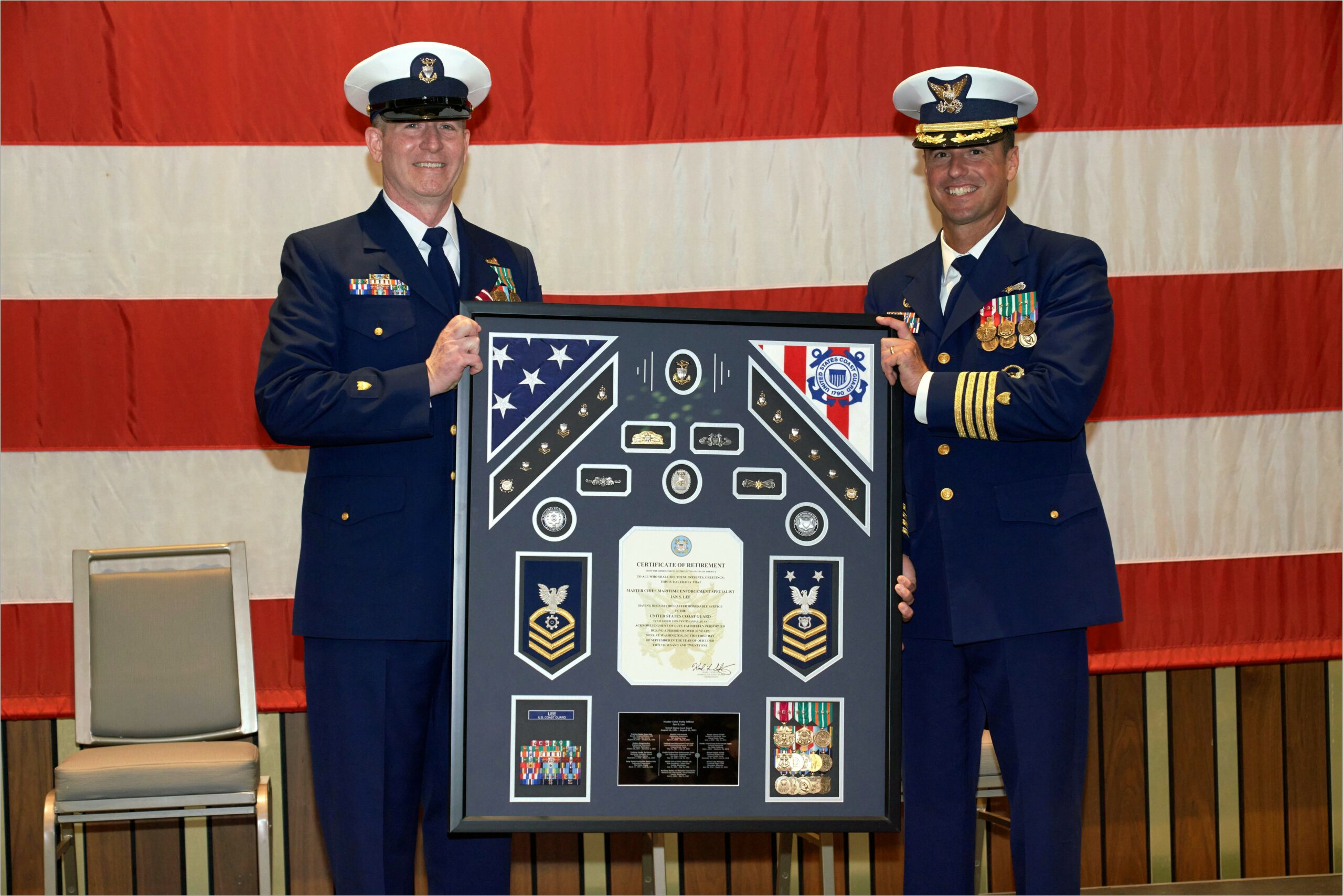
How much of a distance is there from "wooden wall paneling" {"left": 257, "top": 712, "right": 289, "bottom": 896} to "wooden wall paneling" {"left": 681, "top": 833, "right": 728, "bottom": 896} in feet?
3.78

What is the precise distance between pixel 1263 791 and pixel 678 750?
8.14 feet

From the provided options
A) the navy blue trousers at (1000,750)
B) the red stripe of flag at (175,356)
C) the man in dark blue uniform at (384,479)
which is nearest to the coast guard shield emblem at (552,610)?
the man in dark blue uniform at (384,479)

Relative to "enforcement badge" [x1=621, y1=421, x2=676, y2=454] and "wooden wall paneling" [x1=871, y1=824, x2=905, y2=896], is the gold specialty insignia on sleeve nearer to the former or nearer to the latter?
"enforcement badge" [x1=621, y1=421, x2=676, y2=454]

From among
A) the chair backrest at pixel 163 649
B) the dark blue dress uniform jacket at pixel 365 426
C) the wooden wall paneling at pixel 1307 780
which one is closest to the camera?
the dark blue dress uniform jacket at pixel 365 426

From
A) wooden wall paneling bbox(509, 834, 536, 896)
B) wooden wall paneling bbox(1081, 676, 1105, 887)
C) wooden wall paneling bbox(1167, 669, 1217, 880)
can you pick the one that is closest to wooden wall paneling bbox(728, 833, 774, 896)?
wooden wall paneling bbox(509, 834, 536, 896)

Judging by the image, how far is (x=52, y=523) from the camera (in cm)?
319

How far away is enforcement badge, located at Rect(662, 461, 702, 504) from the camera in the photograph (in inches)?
80.2

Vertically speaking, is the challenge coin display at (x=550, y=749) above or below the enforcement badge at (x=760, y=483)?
below

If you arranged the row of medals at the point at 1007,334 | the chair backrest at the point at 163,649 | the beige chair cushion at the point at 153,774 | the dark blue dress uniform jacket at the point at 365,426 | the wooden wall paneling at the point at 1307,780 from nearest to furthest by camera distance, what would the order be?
the dark blue dress uniform jacket at the point at 365,426 < the row of medals at the point at 1007,334 < the beige chair cushion at the point at 153,774 < the chair backrest at the point at 163,649 < the wooden wall paneling at the point at 1307,780

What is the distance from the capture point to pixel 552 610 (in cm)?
200

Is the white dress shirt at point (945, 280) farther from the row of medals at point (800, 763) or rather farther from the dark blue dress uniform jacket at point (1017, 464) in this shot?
the row of medals at point (800, 763)

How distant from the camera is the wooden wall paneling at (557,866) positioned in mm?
3475

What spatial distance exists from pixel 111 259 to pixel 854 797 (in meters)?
2.43

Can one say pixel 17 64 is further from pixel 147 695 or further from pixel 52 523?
pixel 147 695
